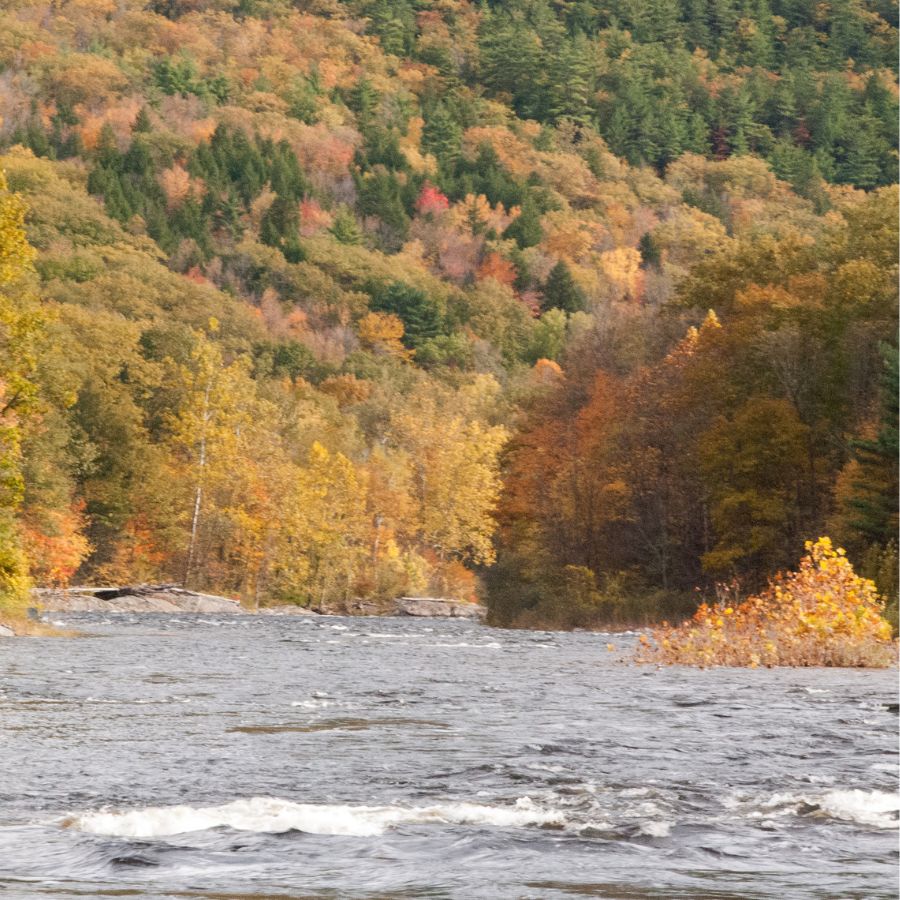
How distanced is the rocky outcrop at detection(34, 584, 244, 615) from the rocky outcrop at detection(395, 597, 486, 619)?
1127 centimetres

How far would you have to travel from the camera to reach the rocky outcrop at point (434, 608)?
93750 mm

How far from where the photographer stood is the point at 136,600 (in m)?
77.8

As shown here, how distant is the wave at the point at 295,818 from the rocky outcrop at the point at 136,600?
5947 cm

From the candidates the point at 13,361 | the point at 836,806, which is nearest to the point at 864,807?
the point at 836,806

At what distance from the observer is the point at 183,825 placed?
12.3 m

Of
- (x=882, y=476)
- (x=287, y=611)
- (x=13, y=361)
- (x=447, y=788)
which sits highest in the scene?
(x=13, y=361)

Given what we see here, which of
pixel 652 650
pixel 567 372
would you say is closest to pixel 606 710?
pixel 652 650

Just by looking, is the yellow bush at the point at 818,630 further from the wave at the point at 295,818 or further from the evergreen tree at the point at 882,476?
the wave at the point at 295,818

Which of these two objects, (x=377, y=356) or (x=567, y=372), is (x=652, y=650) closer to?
(x=567, y=372)

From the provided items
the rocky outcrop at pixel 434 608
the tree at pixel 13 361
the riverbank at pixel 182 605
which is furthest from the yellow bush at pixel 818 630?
the rocky outcrop at pixel 434 608

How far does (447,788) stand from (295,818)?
7.09 ft

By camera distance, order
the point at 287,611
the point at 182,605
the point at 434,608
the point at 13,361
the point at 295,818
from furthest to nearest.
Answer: the point at 434,608 < the point at 287,611 < the point at 182,605 < the point at 13,361 < the point at 295,818

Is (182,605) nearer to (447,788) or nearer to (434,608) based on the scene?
(434,608)

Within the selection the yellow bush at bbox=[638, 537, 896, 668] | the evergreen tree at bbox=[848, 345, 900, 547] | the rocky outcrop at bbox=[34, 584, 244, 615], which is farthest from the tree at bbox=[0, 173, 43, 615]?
the rocky outcrop at bbox=[34, 584, 244, 615]
